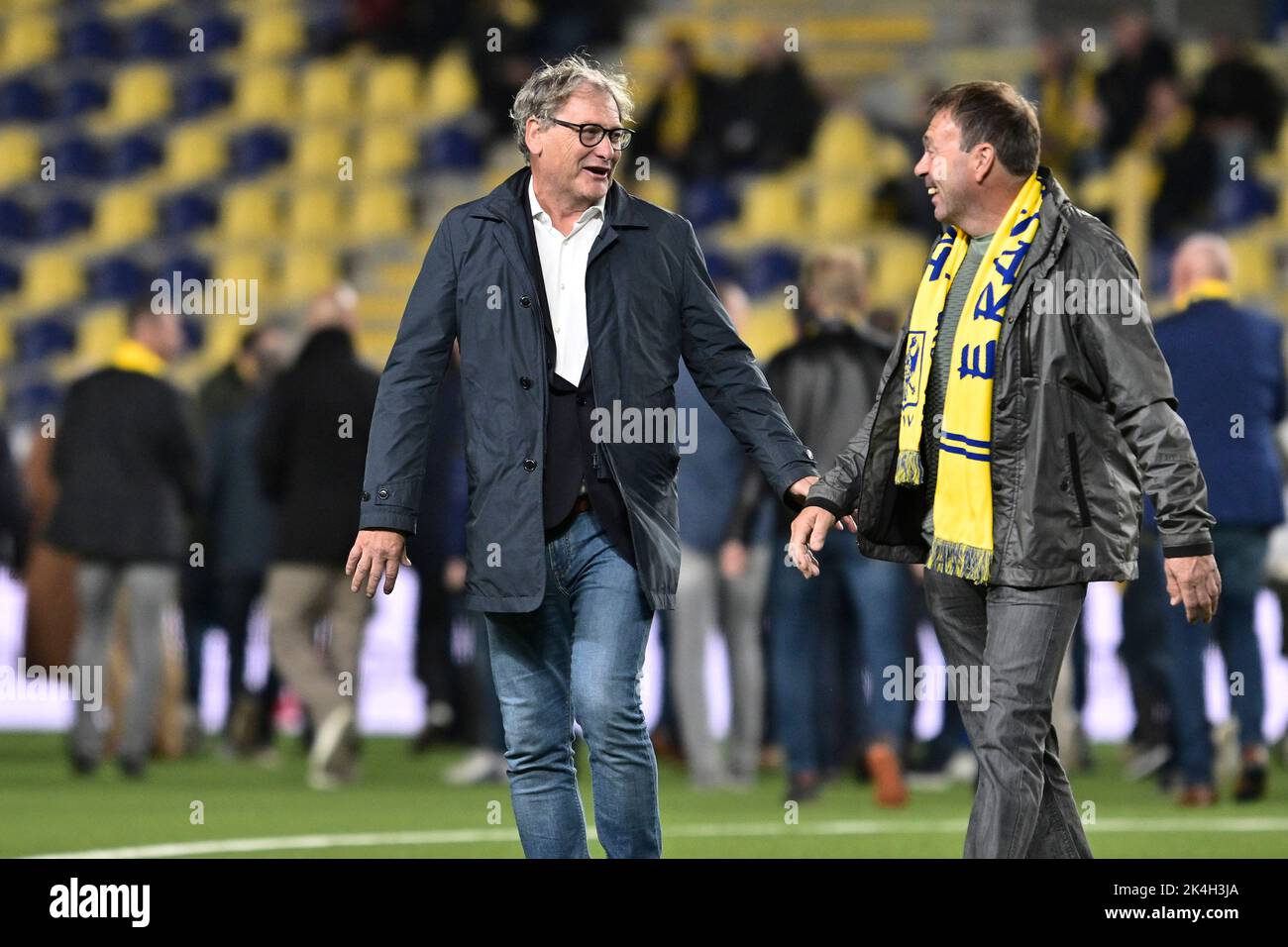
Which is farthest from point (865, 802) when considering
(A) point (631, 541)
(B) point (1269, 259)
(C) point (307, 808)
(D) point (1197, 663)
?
(B) point (1269, 259)

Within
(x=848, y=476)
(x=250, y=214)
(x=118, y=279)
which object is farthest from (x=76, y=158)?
(x=848, y=476)

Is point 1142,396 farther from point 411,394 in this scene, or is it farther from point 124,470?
point 124,470

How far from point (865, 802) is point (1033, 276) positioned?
4487 millimetres

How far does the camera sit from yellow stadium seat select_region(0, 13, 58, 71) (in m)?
20.2

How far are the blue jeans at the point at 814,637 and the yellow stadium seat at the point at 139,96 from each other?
13111 mm

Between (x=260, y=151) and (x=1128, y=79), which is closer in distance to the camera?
(x=1128, y=79)

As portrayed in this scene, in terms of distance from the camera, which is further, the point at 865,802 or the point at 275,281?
the point at 275,281

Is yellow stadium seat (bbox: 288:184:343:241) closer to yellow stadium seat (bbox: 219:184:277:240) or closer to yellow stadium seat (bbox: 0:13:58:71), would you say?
yellow stadium seat (bbox: 219:184:277:240)

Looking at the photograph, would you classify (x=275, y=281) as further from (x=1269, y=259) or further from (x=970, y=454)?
(x=970, y=454)

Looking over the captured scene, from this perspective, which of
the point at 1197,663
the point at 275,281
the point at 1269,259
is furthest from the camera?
the point at 275,281

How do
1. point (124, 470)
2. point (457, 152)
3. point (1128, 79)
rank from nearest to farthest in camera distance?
point (124, 470) < point (1128, 79) < point (457, 152)

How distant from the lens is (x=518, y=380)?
14.9 ft

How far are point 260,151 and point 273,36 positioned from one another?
52.4 inches

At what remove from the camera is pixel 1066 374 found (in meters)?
4.38
